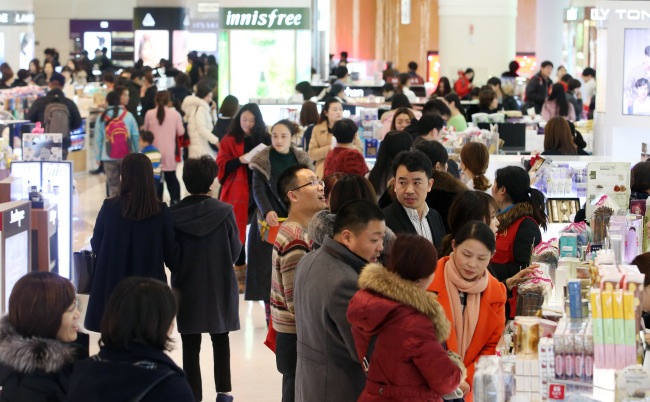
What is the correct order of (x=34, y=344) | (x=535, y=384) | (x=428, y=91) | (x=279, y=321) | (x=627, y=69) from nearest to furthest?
(x=34, y=344)
(x=535, y=384)
(x=279, y=321)
(x=627, y=69)
(x=428, y=91)

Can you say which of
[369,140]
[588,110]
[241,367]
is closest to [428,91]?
[588,110]

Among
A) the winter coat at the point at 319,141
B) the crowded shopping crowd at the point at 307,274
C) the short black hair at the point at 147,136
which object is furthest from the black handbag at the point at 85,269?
the short black hair at the point at 147,136

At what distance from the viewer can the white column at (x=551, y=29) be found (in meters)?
21.9

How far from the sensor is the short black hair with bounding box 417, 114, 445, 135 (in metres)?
7.10

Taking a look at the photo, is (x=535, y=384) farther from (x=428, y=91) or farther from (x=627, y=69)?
(x=428, y=91)

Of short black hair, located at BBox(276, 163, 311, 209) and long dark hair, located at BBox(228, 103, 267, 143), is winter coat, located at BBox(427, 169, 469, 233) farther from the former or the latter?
long dark hair, located at BBox(228, 103, 267, 143)

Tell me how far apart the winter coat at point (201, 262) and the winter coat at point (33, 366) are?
2098 millimetres

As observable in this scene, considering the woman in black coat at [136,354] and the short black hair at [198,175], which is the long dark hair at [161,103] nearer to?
the short black hair at [198,175]

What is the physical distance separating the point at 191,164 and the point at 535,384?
2499mm

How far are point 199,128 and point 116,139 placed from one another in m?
0.95

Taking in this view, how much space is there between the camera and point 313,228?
13.4 feet

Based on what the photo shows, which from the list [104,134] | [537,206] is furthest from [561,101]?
[537,206]

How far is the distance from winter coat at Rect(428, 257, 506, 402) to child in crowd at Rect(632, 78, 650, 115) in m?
6.43

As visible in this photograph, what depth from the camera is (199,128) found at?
446 inches
